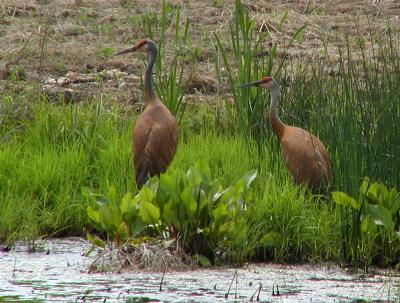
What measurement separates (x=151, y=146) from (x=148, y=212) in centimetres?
137

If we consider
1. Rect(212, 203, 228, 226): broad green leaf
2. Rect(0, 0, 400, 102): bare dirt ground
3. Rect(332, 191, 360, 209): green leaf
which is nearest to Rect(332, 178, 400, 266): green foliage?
Rect(332, 191, 360, 209): green leaf

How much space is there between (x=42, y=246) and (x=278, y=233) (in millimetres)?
1547

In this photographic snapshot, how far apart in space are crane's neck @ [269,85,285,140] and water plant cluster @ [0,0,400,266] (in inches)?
7.2

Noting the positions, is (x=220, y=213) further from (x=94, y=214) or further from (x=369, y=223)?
(x=369, y=223)

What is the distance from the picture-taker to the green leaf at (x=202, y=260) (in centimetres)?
712

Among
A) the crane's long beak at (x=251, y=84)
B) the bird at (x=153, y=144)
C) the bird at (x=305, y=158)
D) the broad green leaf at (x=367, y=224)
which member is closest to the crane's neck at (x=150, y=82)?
the bird at (x=153, y=144)

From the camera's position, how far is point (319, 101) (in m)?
8.27

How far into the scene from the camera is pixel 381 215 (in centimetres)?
722

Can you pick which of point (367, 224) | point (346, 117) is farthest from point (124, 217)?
point (346, 117)

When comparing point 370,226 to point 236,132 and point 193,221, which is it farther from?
point 236,132

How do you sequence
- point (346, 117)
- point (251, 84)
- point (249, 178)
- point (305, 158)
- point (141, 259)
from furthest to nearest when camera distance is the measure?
point (251, 84) → point (305, 158) → point (346, 117) → point (249, 178) → point (141, 259)

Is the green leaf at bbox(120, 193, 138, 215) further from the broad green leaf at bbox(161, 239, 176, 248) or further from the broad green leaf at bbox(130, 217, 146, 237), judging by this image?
the broad green leaf at bbox(161, 239, 176, 248)

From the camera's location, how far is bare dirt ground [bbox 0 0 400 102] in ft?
38.3

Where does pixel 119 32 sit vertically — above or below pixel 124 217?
above
